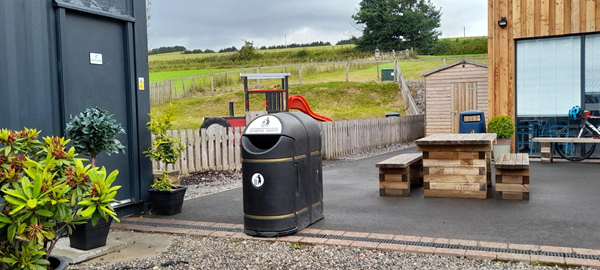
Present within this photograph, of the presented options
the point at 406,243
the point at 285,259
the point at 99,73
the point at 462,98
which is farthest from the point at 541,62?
the point at 99,73

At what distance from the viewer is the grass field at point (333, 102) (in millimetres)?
28266

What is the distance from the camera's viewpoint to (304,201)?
6.03m

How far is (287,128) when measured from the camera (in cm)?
571

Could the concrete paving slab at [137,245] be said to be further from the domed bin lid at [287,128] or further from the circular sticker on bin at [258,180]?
the domed bin lid at [287,128]

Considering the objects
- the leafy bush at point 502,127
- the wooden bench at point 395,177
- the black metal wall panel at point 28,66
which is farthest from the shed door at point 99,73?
the leafy bush at point 502,127

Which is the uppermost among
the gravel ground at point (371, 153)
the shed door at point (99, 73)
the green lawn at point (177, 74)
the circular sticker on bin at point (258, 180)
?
the green lawn at point (177, 74)

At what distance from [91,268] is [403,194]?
4.72 metres

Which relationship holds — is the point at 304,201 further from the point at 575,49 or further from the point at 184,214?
the point at 575,49

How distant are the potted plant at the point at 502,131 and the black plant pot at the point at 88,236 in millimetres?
9048

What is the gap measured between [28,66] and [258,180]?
2715 mm

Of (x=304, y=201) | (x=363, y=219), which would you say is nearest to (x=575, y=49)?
(x=363, y=219)

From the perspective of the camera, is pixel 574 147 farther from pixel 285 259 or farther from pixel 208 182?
pixel 285 259

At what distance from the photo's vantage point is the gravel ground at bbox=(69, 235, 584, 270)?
4707 millimetres

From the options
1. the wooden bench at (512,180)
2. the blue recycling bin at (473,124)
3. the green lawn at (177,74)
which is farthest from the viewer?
the green lawn at (177,74)
